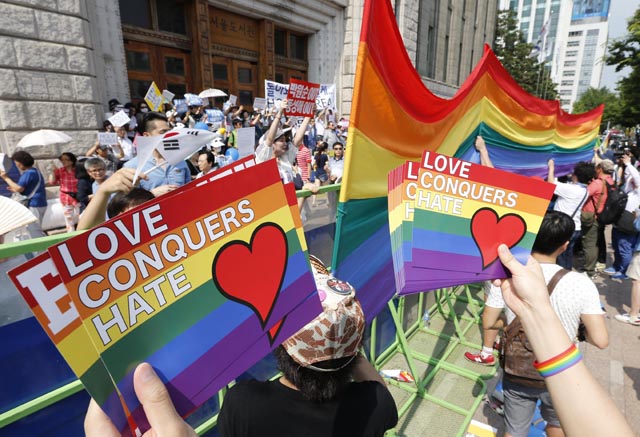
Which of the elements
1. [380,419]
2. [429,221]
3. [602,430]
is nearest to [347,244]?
[429,221]

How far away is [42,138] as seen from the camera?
5.85 metres

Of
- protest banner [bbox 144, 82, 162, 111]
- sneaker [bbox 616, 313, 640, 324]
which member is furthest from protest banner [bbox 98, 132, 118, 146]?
sneaker [bbox 616, 313, 640, 324]

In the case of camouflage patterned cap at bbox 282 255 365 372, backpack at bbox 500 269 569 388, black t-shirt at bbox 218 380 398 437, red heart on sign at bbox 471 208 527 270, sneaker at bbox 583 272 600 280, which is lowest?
sneaker at bbox 583 272 600 280

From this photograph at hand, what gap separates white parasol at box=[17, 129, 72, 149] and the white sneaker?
8.53m

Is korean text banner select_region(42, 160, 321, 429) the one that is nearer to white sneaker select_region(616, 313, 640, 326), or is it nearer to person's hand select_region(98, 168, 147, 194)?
person's hand select_region(98, 168, 147, 194)

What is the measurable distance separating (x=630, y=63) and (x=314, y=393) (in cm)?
2811

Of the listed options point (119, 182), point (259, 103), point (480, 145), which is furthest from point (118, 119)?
point (480, 145)

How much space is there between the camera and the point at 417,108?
2.31 meters

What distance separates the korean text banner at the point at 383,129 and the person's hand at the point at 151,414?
126 cm

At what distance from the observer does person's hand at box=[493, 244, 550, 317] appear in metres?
1.14

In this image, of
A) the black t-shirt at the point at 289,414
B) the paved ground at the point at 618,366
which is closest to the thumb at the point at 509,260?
the black t-shirt at the point at 289,414

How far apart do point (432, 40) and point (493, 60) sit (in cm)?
1934

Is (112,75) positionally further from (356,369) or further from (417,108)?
(356,369)

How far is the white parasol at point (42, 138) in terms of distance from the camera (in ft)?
18.8
